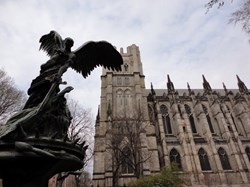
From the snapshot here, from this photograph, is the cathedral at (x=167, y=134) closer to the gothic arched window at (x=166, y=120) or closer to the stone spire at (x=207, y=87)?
the gothic arched window at (x=166, y=120)

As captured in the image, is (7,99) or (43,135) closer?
(43,135)

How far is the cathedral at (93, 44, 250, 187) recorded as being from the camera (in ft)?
80.8

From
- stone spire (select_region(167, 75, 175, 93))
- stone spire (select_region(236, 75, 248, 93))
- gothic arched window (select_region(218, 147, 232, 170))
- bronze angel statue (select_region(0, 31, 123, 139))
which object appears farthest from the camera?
stone spire (select_region(236, 75, 248, 93))

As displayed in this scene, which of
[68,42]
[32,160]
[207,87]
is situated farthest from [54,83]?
[207,87]

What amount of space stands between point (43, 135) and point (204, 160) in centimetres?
3130

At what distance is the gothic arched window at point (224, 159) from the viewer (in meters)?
29.8

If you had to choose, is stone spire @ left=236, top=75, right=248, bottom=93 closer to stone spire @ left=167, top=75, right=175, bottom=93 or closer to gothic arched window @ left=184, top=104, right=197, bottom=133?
gothic arched window @ left=184, top=104, right=197, bottom=133

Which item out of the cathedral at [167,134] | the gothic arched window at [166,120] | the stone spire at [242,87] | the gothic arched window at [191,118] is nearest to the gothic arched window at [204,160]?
the cathedral at [167,134]

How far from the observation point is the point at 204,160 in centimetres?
2966

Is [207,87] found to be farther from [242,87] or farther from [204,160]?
[204,160]

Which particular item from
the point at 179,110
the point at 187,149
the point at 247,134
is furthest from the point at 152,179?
the point at 247,134

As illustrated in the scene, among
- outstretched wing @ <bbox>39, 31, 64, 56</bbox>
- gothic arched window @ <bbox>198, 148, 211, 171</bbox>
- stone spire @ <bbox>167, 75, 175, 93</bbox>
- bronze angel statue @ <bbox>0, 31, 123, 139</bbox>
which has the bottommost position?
bronze angel statue @ <bbox>0, 31, 123, 139</bbox>

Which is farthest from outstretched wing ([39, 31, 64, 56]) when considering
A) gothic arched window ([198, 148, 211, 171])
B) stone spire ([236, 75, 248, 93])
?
stone spire ([236, 75, 248, 93])

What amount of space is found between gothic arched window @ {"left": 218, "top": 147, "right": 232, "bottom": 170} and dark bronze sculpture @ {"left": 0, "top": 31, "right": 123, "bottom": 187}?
32.3m
